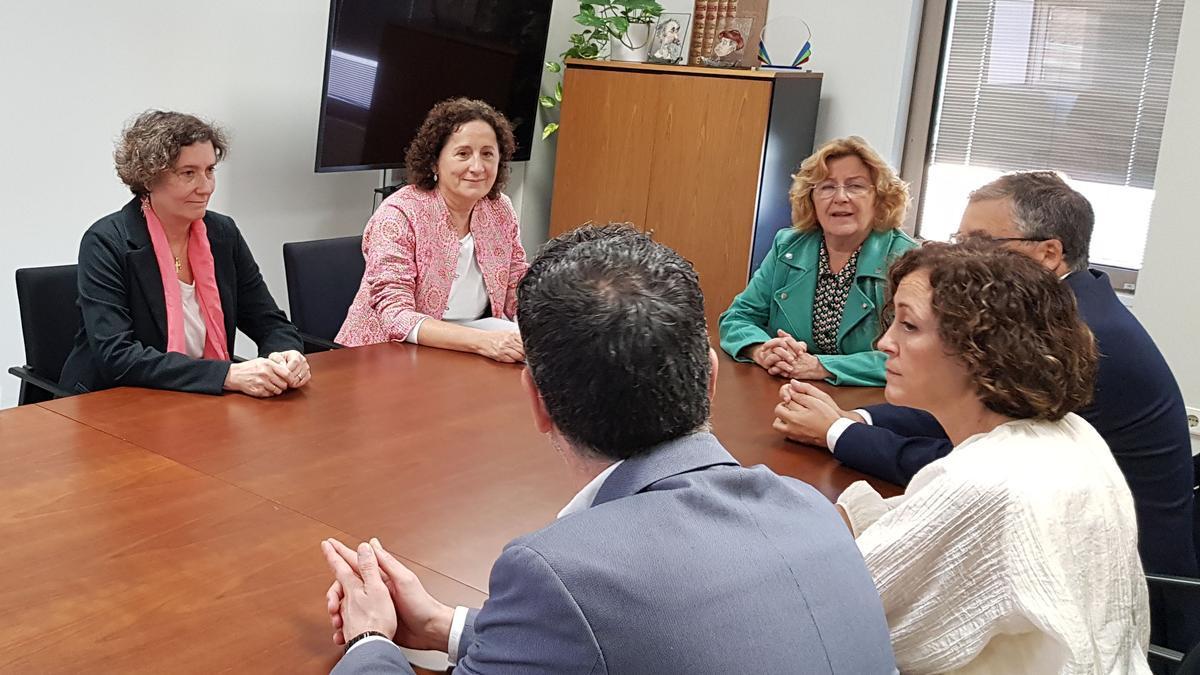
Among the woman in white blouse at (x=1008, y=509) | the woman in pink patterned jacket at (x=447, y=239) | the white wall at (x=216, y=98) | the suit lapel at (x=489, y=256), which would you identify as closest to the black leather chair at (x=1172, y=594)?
the woman in white blouse at (x=1008, y=509)

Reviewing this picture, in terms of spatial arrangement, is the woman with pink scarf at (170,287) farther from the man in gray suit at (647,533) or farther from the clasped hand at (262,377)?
the man in gray suit at (647,533)

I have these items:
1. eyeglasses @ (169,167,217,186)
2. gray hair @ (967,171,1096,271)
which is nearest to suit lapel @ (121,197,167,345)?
eyeglasses @ (169,167,217,186)

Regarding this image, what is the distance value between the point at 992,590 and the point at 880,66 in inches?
152

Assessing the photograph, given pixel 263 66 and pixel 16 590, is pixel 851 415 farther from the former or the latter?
pixel 263 66

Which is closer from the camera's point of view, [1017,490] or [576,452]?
[576,452]

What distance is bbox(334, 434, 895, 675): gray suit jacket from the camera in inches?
40.6

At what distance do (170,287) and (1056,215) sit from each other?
2028mm

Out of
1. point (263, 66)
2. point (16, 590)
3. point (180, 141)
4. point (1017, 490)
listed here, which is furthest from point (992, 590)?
point (263, 66)

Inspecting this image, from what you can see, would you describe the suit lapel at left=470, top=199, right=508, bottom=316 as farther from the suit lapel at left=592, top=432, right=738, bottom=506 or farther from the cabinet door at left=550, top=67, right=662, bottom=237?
the suit lapel at left=592, top=432, right=738, bottom=506

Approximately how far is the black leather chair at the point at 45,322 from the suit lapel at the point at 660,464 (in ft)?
6.86

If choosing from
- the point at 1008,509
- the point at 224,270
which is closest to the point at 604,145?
the point at 224,270

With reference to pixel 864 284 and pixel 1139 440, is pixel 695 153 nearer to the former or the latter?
pixel 864 284

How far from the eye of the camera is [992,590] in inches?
56.4

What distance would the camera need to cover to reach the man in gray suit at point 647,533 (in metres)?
1.04
